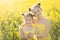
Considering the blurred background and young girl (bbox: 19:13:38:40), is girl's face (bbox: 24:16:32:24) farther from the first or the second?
the blurred background

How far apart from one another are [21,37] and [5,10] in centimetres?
29

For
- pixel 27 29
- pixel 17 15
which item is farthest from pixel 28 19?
pixel 17 15

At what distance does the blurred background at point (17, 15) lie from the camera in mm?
2199

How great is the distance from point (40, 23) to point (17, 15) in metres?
0.22

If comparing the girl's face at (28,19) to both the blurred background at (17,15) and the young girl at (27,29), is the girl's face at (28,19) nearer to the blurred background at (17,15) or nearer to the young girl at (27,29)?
the young girl at (27,29)

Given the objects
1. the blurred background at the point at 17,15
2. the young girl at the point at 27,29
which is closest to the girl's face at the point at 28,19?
the young girl at the point at 27,29

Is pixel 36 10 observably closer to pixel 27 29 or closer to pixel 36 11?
pixel 36 11

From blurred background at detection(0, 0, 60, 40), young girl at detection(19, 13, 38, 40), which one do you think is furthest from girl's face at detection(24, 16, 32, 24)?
blurred background at detection(0, 0, 60, 40)

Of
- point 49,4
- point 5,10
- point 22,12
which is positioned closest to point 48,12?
point 49,4

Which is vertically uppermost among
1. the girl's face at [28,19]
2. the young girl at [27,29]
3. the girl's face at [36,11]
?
the girl's face at [36,11]

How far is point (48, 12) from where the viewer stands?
7.32 ft

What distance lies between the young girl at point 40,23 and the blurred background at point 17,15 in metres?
0.06

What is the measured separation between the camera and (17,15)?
2.22 m

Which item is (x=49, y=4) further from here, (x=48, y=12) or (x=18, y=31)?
(x=18, y=31)
